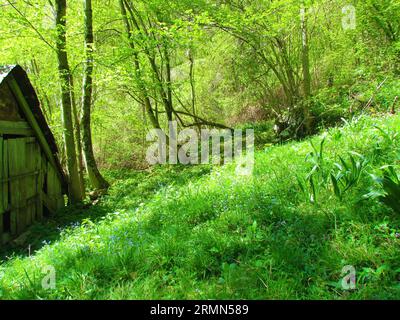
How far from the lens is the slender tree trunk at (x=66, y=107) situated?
9312mm

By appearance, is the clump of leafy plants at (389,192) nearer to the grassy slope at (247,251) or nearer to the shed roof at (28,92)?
the grassy slope at (247,251)

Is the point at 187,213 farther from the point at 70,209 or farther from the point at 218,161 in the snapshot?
the point at 218,161

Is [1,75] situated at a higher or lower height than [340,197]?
higher

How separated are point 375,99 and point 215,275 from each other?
8.10 m

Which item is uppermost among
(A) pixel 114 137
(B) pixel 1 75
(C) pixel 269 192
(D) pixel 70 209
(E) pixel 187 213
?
(B) pixel 1 75

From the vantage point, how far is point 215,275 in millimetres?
2797

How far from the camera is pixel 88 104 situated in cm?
1130

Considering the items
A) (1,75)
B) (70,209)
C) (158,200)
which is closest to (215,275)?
(158,200)

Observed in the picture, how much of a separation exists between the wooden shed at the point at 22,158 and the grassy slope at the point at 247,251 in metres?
4.73

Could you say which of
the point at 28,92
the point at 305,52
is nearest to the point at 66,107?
the point at 28,92

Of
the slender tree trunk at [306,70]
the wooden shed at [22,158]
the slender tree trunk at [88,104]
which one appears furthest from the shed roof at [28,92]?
the slender tree trunk at [306,70]
